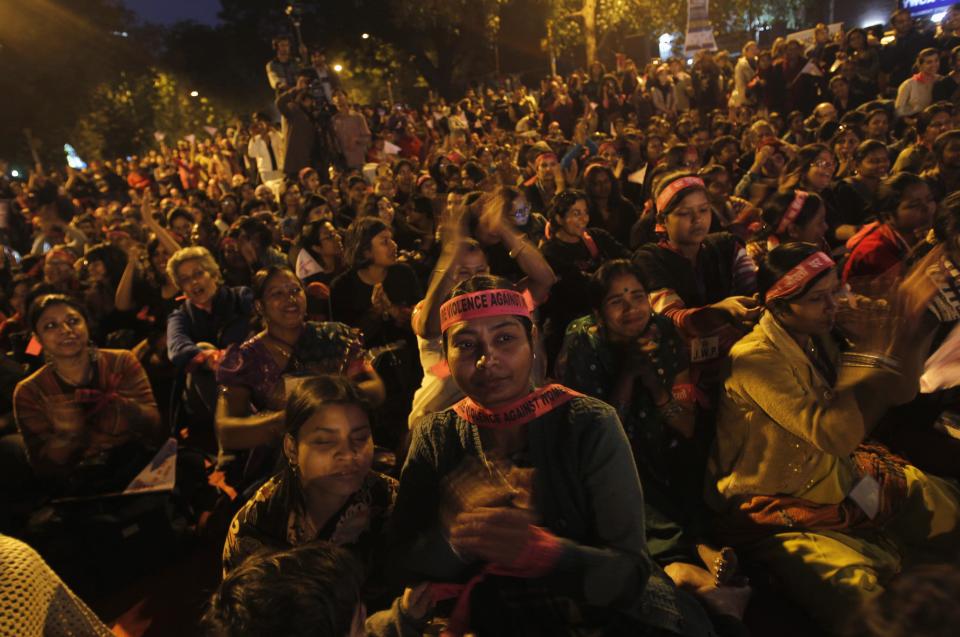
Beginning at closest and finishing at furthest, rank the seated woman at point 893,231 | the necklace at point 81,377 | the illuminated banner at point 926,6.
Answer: the necklace at point 81,377 < the seated woman at point 893,231 < the illuminated banner at point 926,6

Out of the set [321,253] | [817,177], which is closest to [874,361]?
[817,177]

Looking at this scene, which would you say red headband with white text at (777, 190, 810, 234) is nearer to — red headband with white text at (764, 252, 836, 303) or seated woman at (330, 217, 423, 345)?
red headband with white text at (764, 252, 836, 303)

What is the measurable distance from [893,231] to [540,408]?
3469 mm

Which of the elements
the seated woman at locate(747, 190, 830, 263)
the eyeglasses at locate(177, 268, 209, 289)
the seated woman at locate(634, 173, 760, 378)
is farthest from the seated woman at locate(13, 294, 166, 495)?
the seated woman at locate(747, 190, 830, 263)

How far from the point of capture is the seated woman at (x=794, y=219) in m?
4.24

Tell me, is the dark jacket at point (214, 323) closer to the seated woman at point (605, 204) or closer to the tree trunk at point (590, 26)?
the seated woman at point (605, 204)

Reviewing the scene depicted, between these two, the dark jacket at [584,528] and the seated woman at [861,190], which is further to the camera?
the seated woman at [861,190]

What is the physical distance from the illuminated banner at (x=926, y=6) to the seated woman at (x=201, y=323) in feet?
81.4

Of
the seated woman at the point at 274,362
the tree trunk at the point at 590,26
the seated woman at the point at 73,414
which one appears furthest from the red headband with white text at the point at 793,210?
the tree trunk at the point at 590,26

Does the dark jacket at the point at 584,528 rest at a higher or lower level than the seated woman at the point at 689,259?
lower

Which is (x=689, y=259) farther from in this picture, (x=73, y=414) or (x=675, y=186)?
(x=73, y=414)

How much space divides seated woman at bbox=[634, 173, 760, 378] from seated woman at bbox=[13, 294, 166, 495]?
3400 mm

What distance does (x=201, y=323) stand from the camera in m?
4.54

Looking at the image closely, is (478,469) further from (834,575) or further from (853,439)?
(834,575)
